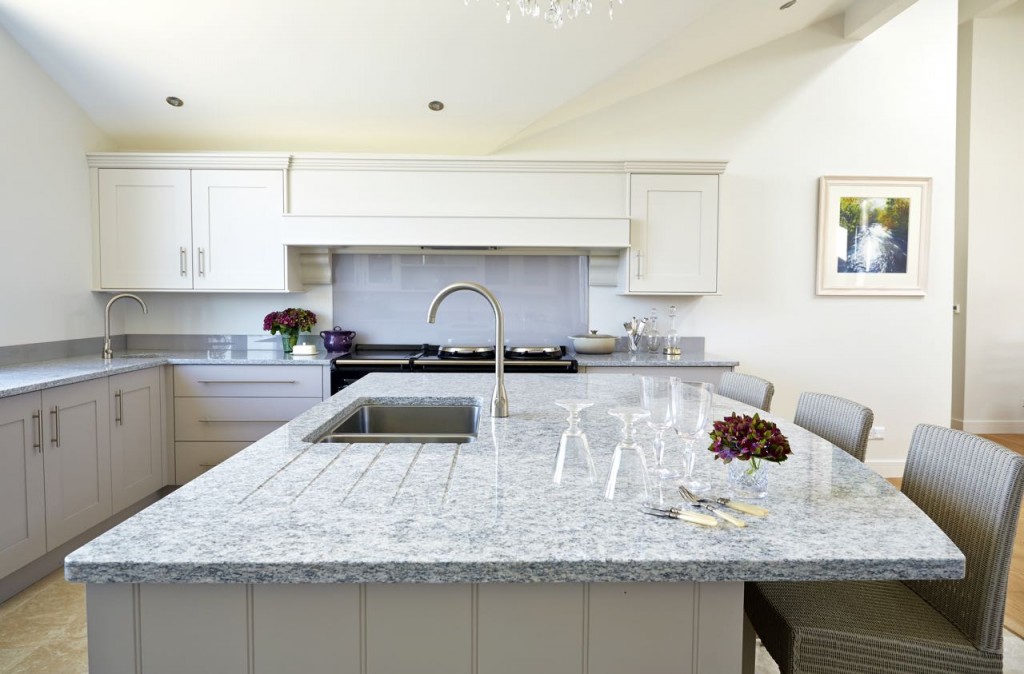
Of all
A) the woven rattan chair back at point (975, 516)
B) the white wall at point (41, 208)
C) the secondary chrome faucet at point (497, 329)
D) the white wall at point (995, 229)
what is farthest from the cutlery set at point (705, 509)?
the white wall at point (995, 229)

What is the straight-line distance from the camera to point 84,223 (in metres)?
3.92

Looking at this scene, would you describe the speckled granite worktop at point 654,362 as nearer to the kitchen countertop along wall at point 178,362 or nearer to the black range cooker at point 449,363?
the kitchen countertop along wall at point 178,362

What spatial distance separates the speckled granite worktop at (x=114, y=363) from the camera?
2.78m

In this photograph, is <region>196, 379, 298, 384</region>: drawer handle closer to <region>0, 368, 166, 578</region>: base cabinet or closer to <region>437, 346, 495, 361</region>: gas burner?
<region>0, 368, 166, 578</region>: base cabinet

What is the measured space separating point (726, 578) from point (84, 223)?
4289mm

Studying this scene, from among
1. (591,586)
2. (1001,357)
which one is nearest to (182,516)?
(591,586)

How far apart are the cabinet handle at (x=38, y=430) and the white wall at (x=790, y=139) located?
3058 millimetres

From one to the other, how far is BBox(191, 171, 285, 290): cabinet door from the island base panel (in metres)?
3.32

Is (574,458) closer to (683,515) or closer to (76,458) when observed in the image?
(683,515)

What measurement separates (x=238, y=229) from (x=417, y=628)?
3.58 meters

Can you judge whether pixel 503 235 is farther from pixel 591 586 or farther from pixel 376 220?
pixel 591 586

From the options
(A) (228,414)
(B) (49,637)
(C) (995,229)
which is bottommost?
(B) (49,637)

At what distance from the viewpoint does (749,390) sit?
248 centimetres

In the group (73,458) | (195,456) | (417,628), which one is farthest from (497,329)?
(195,456)
